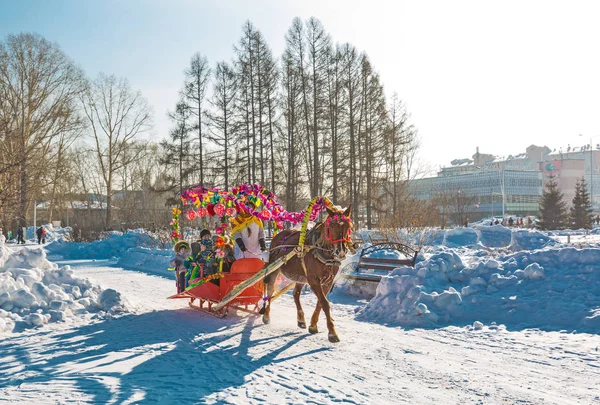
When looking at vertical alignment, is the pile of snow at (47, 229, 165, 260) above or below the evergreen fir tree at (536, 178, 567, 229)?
below

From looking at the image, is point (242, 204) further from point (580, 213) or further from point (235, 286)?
point (580, 213)

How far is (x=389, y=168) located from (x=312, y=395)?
101 ft

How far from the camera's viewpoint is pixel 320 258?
7.84 meters

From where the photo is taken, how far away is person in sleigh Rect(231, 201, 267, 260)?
10109 mm

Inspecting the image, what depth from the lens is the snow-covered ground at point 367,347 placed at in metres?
5.31

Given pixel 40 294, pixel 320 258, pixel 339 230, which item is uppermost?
pixel 339 230

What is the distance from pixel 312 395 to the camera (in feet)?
17.0

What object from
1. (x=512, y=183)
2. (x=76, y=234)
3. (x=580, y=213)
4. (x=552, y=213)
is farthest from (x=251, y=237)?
(x=512, y=183)

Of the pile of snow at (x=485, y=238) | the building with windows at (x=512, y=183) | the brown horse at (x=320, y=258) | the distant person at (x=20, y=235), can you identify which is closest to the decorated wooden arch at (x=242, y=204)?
the brown horse at (x=320, y=258)

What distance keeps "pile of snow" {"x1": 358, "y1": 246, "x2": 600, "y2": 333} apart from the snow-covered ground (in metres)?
0.02

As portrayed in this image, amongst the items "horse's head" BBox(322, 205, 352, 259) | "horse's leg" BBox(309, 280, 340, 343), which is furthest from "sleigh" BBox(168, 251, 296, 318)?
"horse's head" BBox(322, 205, 352, 259)

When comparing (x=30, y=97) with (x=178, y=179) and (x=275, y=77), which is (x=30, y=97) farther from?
(x=275, y=77)

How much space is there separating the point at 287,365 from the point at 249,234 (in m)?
4.20

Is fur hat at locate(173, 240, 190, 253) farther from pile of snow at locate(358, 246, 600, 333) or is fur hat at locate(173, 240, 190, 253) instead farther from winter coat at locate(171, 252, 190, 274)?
pile of snow at locate(358, 246, 600, 333)
